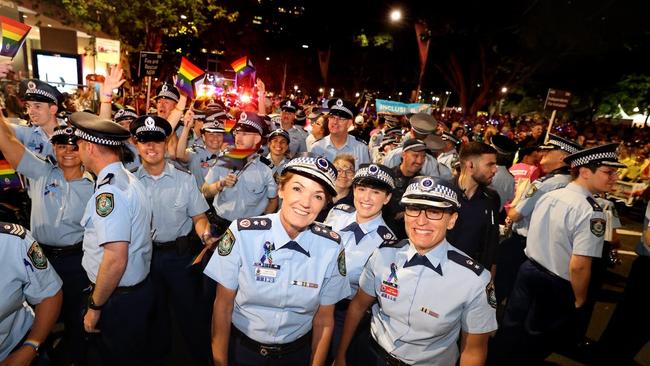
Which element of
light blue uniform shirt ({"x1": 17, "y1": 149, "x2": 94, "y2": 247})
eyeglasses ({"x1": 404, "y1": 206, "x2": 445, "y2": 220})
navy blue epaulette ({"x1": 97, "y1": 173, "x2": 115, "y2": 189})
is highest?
eyeglasses ({"x1": 404, "y1": 206, "x2": 445, "y2": 220})

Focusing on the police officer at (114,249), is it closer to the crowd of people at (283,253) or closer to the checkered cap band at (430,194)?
the crowd of people at (283,253)

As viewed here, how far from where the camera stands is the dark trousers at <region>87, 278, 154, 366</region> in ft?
9.93

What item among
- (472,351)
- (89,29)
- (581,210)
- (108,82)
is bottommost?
(472,351)

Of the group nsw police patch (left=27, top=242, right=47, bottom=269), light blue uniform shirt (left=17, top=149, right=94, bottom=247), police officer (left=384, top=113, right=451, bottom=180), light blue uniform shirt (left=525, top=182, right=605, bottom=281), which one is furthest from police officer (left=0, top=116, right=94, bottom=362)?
light blue uniform shirt (left=525, top=182, right=605, bottom=281)

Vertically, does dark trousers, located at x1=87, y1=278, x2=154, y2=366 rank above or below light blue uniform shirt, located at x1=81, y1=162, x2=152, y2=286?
below

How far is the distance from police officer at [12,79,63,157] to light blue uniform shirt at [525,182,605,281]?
19.0 ft

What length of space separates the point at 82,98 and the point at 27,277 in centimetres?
1084

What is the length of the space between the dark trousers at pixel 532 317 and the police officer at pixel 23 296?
4.23 metres

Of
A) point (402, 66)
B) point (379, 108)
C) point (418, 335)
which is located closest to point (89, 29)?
point (379, 108)

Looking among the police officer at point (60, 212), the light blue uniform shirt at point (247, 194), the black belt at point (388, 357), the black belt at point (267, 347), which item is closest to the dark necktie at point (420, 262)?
the black belt at point (388, 357)

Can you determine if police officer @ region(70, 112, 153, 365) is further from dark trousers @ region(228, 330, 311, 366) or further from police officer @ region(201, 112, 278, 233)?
police officer @ region(201, 112, 278, 233)

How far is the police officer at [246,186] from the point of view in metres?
4.93

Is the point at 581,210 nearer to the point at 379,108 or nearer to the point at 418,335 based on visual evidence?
the point at 418,335

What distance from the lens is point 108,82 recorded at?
505cm
